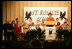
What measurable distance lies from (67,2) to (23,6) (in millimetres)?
2360

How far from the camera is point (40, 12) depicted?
657cm

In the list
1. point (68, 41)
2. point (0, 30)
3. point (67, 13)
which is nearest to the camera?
point (68, 41)

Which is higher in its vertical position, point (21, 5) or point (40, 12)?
point (21, 5)

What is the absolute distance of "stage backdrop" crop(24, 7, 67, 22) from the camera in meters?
6.49

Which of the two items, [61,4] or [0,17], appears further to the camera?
[61,4]

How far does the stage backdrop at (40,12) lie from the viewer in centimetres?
649

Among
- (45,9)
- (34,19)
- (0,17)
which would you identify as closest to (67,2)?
(45,9)

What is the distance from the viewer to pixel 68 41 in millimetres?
2139

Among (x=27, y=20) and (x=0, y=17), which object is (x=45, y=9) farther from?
(x=0, y=17)

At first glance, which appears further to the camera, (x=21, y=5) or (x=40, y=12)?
(x=21, y=5)

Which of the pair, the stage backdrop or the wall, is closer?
the stage backdrop

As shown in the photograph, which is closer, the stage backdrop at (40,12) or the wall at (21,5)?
the stage backdrop at (40,12)

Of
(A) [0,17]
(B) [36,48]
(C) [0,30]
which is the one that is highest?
(A) [0,17]

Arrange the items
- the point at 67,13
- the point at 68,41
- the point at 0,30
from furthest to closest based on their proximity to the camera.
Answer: the point at 67,13 → the point at 0,30 → the point at 68,41
